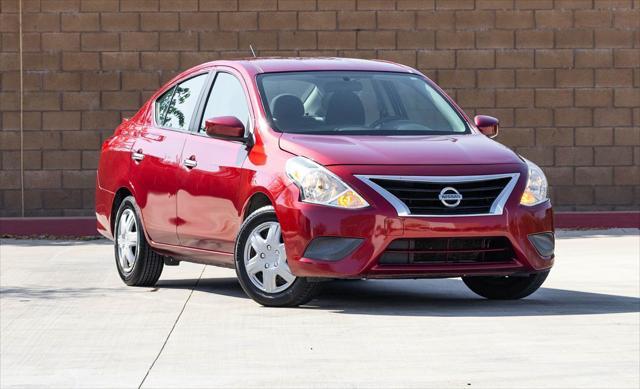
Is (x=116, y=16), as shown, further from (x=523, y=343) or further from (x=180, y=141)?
(x=523, y=343)

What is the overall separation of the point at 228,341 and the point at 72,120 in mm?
9159

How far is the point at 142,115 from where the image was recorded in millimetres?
12117

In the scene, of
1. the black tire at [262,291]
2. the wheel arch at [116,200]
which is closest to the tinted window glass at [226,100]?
the black tire at [262,291]

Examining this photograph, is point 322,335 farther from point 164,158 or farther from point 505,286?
point 164,158

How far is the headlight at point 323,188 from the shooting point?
9320 millimetres

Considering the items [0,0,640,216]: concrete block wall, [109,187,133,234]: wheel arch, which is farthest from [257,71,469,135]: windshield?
[0,0,640,216]: concrete block wall

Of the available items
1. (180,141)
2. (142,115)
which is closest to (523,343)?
(180,141)

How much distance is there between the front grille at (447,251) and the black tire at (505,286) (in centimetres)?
50

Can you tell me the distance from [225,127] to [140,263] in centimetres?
174

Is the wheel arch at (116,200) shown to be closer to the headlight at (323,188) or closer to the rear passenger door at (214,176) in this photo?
the rear passenger door at (214,176)

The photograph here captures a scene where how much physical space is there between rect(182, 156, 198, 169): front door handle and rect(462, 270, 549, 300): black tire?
2.00m

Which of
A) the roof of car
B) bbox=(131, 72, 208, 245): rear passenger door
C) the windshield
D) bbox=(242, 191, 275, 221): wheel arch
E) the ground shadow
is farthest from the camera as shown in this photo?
bbox=(131, 72, 208, 245): rear passenger door

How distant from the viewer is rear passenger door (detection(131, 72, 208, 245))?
35.9 ft

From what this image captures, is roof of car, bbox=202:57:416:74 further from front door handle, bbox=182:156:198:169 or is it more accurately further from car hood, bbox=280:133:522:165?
car hood, bbox=280:133:522:165
